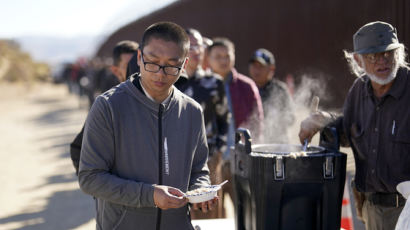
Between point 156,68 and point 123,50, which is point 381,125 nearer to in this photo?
point 156,68

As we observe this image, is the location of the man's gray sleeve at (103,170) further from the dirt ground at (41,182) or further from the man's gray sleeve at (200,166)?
the dirt ground at (41,182)

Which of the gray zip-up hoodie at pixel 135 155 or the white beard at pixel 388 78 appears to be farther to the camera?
the white beard at pixel 388 78

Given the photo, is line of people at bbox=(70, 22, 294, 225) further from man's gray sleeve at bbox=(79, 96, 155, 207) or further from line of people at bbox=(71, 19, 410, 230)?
man's gray sleeve at bbox=(79, 96, 155, 207)

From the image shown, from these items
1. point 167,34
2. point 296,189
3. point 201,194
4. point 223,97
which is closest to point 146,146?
point 201,194

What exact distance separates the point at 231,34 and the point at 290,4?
12.8 ft

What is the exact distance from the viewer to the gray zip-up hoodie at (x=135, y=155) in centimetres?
Result: 207

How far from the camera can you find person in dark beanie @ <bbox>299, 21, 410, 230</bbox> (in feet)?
9.28

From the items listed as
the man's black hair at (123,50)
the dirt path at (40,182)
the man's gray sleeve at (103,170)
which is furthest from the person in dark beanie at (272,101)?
the man's gray sleeve at (103,170)

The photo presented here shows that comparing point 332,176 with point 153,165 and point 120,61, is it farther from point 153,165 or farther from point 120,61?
point 120,61

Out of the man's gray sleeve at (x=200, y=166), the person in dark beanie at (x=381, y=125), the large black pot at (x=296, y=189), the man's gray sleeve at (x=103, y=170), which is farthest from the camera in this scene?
the person in dark beanie at (x=381, y=125)

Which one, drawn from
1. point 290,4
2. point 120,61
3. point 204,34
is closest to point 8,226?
point 120,61

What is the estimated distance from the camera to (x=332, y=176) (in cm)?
264

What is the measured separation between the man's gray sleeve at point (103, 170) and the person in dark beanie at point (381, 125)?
4.39 feet

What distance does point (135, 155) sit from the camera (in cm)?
213
